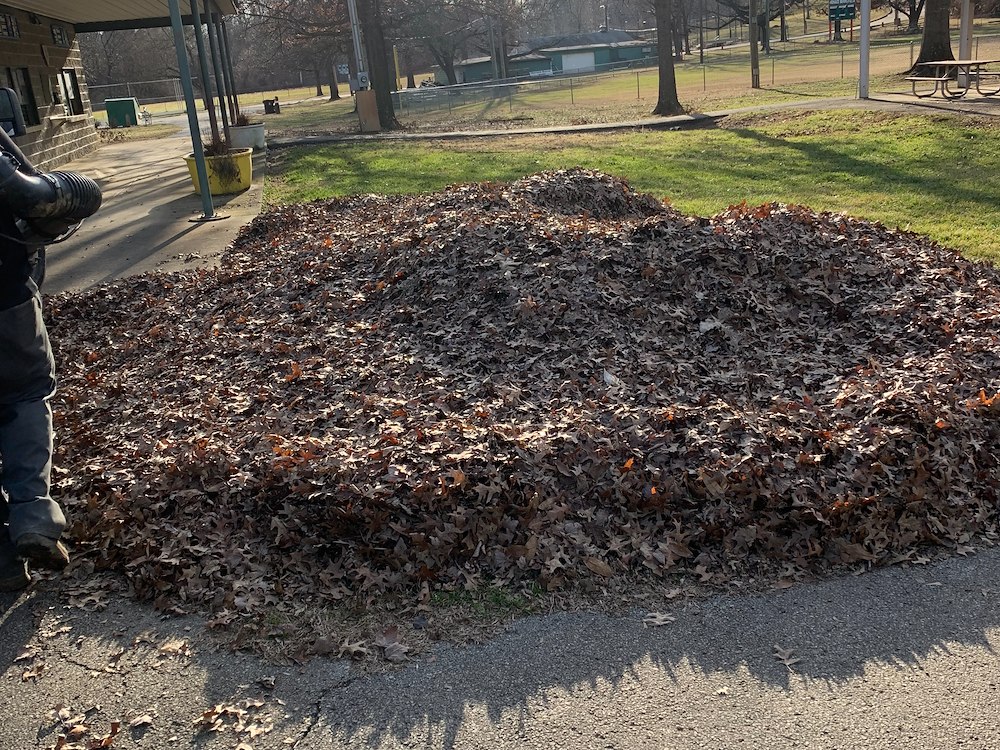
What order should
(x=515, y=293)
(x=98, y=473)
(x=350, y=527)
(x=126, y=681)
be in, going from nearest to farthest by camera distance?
1. (x=126, y=681)
2. (x=350, y=527)
3. (x=98, y=473)
4. (x=515, y=293)

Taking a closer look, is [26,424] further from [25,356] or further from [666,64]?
[666,64]

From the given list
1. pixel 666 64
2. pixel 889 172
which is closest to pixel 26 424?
pixel 889 172

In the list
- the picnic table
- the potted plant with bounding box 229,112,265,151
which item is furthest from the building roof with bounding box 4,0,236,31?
the picnic table

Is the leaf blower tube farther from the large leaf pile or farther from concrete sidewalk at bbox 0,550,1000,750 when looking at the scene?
concrete sidewalk at bbox 0,550,1000,750

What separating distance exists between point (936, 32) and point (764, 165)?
1699 centimetres

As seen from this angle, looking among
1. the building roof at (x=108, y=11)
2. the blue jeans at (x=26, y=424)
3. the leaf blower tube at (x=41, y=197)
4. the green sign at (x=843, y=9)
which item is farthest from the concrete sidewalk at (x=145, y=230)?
the green sign at (x=843, y=9)

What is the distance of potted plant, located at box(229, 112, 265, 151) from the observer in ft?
70.1

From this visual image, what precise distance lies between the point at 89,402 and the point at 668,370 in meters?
3.86

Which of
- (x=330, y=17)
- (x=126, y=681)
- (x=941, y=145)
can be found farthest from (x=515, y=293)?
(x=330, y=17)

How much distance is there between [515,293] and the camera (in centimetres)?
646

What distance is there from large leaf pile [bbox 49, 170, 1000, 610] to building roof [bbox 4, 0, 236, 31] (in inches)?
537

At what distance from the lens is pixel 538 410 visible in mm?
5121

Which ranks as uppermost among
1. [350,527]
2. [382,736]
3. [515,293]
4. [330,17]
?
[330,17]

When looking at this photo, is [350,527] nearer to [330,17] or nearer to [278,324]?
[278,324]
